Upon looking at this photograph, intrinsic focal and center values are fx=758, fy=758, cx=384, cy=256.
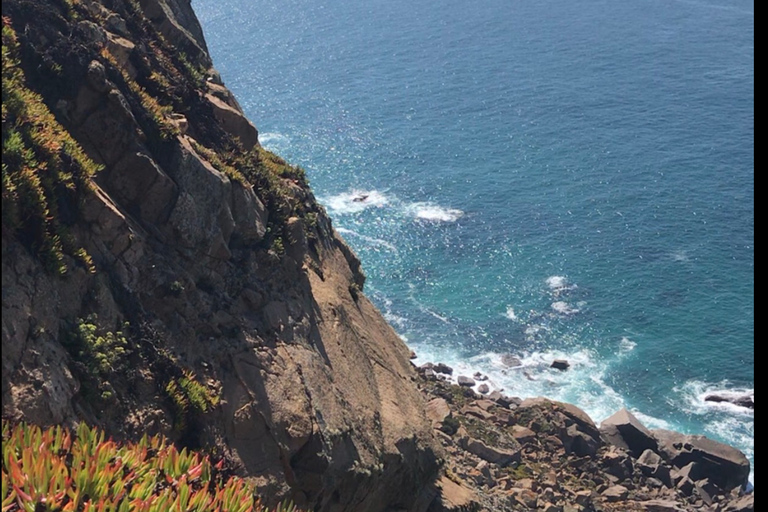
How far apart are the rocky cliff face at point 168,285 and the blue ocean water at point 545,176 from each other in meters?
46.4

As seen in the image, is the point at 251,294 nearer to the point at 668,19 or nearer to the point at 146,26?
the point at 146,26

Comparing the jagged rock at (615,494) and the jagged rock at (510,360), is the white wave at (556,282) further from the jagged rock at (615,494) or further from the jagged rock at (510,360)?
the jagged rock at (615,494)

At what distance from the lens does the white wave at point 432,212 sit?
95938 millimetres

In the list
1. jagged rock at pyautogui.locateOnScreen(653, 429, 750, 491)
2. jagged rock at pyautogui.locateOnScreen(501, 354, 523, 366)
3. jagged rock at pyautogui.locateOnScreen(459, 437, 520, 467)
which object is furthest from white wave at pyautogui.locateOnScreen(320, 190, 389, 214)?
jagged rock at pyautogui.locateOnScreen(459, 437, 520, 467)

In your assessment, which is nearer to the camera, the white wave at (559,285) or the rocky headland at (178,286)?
the rocky headland at (178,286)

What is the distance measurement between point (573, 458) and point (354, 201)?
54.4 metres

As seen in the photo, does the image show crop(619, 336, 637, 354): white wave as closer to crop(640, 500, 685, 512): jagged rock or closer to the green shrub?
crop(640, 500, 685, 512): jagged rock

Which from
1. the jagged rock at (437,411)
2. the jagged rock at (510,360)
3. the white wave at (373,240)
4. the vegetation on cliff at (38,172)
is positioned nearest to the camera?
the vegetation on cliff at (38,172)

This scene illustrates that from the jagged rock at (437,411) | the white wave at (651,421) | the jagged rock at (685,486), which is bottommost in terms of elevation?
the white wave at (651,421)

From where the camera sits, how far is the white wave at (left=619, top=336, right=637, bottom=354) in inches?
2938

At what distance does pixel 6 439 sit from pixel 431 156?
4014 inches

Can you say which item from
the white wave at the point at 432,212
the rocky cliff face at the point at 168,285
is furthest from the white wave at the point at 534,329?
the rocky cliff face at the point at 168,285

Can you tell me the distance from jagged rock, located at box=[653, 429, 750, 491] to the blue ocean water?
6.15 meters

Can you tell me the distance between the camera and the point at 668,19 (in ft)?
536
